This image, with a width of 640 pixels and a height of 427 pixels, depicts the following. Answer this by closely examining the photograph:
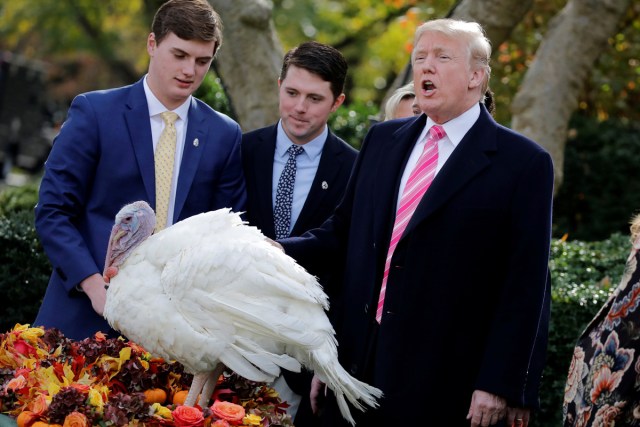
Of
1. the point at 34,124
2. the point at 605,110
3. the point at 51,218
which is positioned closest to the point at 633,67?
the point at 605,110

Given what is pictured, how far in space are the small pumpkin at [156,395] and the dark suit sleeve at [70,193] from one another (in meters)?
0.72

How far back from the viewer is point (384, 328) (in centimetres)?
387

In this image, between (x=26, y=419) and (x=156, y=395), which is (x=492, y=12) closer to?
(x=156, y=395)

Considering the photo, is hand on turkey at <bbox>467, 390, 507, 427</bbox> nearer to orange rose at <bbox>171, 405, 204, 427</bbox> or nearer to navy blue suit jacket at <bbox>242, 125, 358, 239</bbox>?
orange rose at <bbox>171, 405, 204, 427</bbox>

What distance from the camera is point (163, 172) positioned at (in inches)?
177

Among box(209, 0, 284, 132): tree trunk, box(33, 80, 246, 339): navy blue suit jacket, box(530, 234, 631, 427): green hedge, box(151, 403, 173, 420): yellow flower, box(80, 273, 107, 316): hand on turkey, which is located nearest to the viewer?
box(151, 403, 173, 420): yellow flower

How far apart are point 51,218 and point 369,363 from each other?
1.52 metres

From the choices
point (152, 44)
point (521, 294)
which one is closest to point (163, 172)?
point (152, 44)

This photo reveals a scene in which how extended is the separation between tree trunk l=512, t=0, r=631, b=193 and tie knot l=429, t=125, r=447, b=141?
4.81 meters

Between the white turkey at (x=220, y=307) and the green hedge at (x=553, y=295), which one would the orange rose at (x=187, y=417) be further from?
the green hedge at (x=553, y=295)

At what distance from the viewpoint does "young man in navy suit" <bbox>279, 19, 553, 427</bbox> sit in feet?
12.3

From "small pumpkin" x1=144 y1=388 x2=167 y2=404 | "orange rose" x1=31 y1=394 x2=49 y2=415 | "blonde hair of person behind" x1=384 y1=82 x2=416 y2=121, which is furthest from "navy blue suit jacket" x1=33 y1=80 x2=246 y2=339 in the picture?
"blonde hair of person behind" x1=384 y1=82 x2=416 y2=121

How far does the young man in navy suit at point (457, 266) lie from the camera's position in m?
3.75

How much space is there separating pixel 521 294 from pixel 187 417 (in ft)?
4.40
